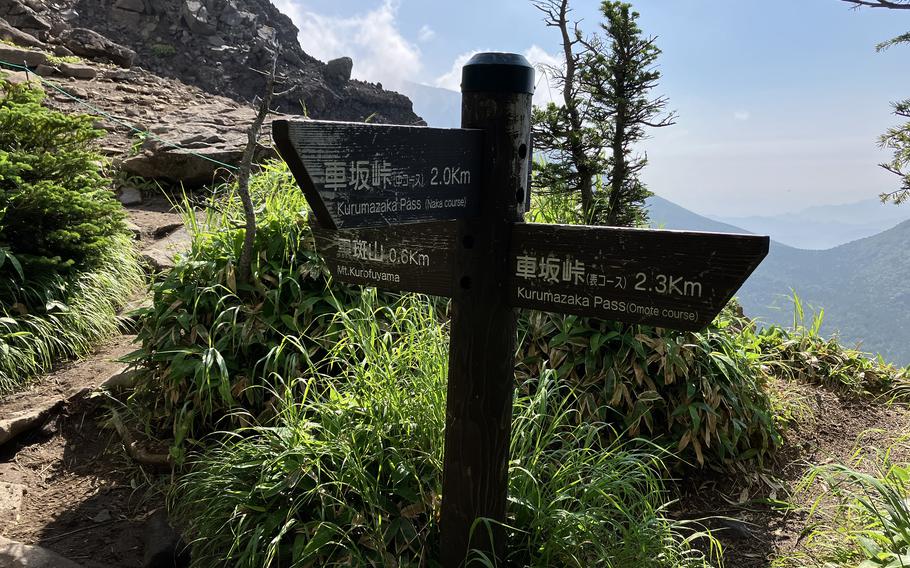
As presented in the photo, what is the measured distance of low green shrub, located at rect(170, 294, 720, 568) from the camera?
2.32 metres

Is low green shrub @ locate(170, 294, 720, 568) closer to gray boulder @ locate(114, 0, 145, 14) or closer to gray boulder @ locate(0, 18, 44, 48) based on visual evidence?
gray boulder @ locate(0, 18, 44, 48)

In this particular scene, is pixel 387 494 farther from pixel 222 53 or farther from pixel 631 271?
pixel 222 53

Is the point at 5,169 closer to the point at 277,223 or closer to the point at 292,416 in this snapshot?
the point at 277,223

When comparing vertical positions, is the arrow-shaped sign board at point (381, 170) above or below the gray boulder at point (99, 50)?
below

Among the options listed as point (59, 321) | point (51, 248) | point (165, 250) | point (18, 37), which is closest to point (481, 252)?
point (59, 321)

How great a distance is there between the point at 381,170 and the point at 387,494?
57.3 inches

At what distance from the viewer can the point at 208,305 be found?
3789 mm

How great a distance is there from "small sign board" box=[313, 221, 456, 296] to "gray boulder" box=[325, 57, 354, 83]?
27.2 m

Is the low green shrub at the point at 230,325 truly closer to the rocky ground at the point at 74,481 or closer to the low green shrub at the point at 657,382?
the rocky ground at the point at 74,481

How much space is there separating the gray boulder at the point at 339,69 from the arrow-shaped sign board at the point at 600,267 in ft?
89.9

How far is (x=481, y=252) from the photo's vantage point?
1.99 meters

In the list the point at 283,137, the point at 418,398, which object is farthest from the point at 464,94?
the point at 418,398

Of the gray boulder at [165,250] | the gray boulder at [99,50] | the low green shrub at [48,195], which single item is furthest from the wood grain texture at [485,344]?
the gray boulder at [99,50]

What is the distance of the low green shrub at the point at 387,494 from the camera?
2324 millimetres
